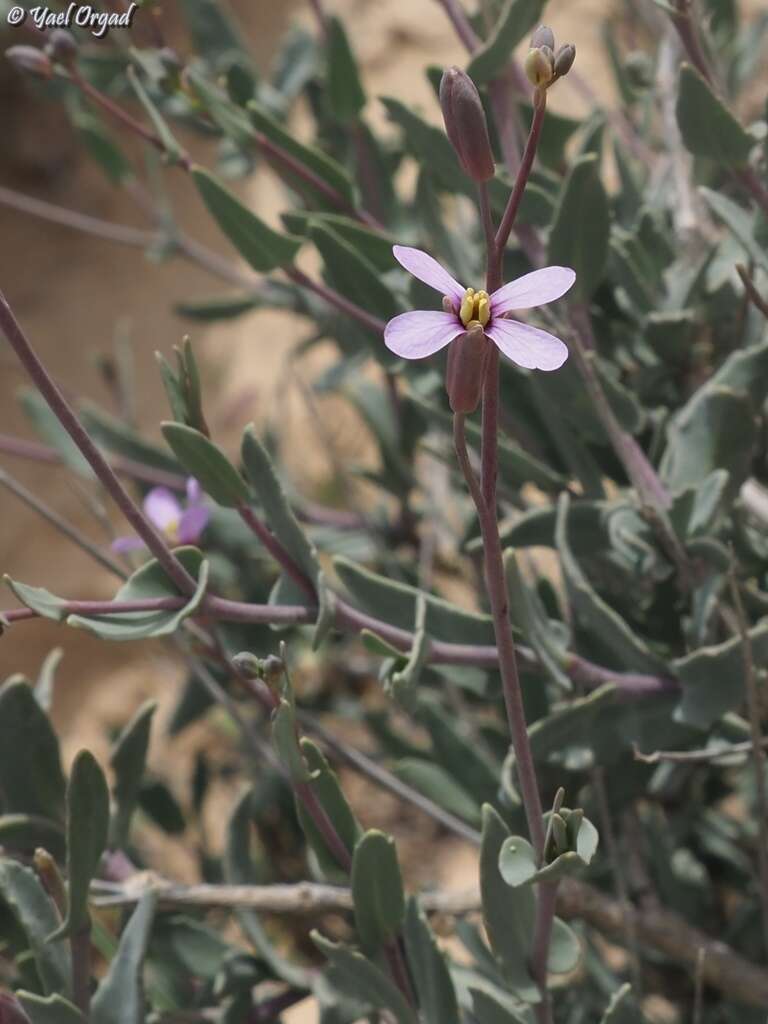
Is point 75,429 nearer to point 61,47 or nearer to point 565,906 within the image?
point 61,47

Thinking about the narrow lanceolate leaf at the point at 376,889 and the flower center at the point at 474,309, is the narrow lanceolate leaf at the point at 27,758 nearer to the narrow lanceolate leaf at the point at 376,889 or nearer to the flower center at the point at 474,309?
the narrow lanceolate leaf at the point at 376,889

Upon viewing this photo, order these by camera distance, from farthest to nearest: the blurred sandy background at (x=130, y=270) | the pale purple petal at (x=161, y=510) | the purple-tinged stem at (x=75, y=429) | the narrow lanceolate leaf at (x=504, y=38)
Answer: the blurred sandy background at (x=130, y=270)
the pale purple petal at (x=161, y=510)
the narrow lanceolate leaf at (x=504, y=38)
the purple-tinged stem at (x=75, y=429)

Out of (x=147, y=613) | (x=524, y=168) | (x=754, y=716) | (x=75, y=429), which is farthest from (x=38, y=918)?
(x=524, y=168)

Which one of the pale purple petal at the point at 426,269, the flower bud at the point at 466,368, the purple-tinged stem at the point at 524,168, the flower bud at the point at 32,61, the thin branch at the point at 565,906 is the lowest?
the thin branch at the point at 565,906

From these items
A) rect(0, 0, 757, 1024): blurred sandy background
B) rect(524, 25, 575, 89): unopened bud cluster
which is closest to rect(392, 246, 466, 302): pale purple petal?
rect(524, 25, 575, 89): unopened bud cluster

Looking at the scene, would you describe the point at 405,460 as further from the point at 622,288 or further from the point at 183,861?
the point at 183,861

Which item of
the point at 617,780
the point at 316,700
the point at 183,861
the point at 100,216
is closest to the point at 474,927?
the point at 617,780

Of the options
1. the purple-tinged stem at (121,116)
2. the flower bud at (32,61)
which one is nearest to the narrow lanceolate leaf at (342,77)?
the purple-tinged stem at (121,116)
